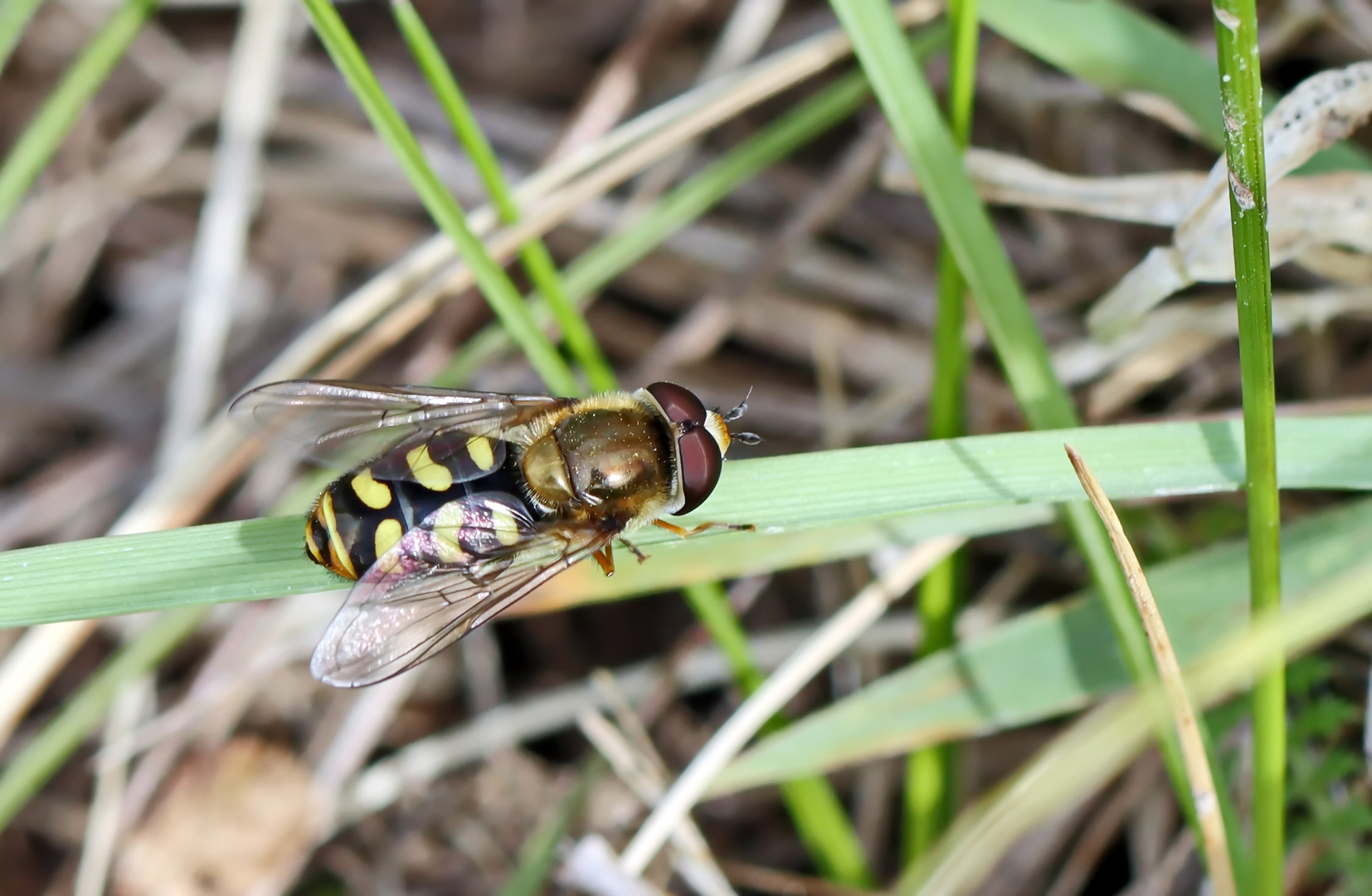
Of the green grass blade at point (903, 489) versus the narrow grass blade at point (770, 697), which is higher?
the green grass blade at point (903, 489)

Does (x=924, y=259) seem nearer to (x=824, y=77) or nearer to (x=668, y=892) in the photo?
(x=824, y=77)

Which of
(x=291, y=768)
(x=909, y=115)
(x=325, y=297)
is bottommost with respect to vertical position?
(x=291, y=768)

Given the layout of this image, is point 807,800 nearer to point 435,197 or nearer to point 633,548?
point 633,548

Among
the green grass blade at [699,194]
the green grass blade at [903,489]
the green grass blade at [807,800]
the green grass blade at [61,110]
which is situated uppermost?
the green grass blade at [61,110]

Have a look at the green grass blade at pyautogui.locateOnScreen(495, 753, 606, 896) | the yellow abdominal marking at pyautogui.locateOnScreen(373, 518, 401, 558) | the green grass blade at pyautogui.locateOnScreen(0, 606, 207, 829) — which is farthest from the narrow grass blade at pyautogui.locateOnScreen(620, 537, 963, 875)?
the green grass blade at pyautogui.locateOnScreen(0, 606, 207, 829)

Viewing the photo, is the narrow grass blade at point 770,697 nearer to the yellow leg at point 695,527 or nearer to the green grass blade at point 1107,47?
the yellow leg at point 695,527

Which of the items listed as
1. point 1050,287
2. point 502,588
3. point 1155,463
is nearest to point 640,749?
point 502,588

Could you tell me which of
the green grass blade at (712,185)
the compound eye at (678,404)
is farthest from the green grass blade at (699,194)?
the compound eye at (678,404)

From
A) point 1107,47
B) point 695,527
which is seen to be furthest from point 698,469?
point 1107,47
